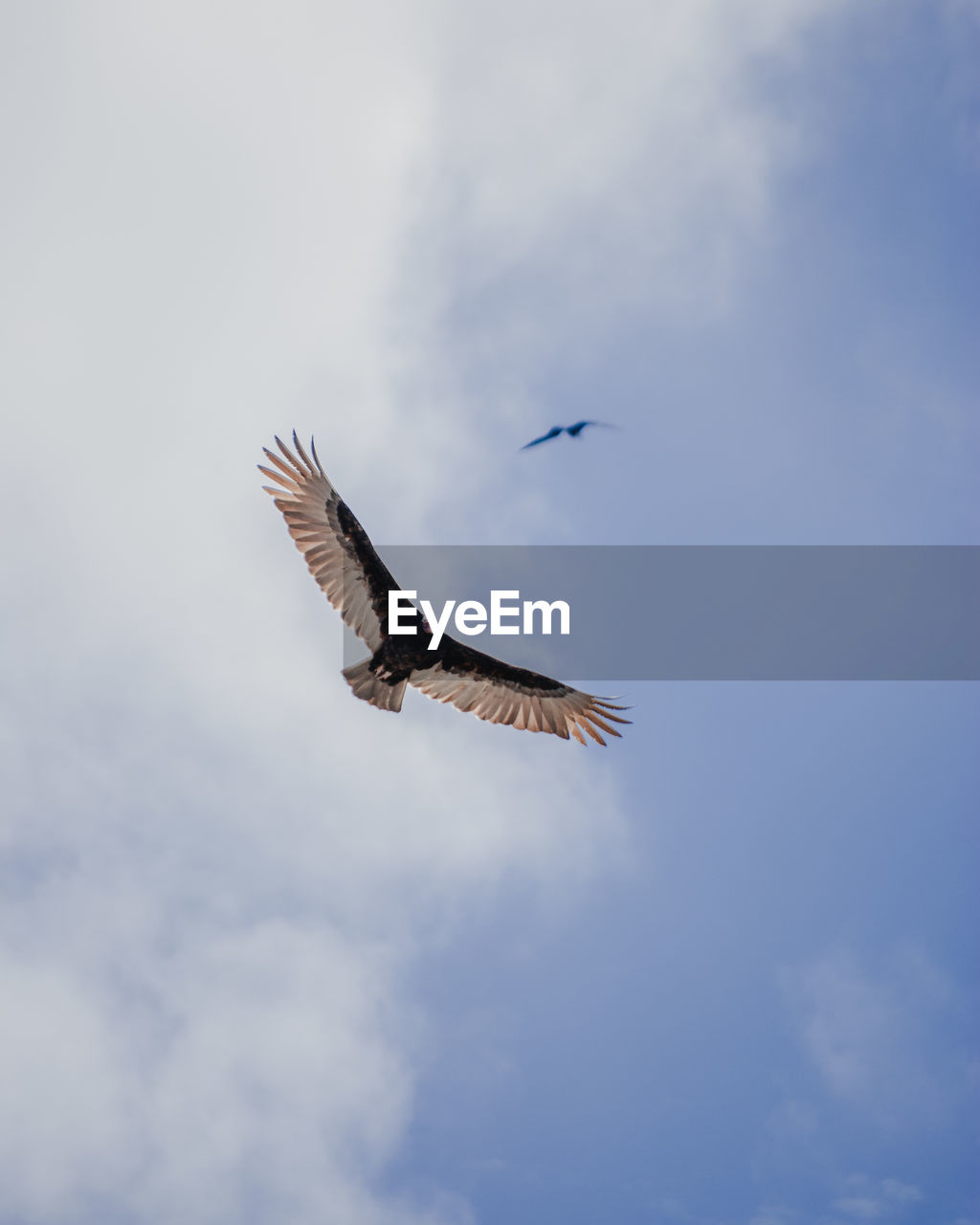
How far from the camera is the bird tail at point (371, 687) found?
19.2 m

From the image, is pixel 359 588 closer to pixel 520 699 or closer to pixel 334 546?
pixel 334 546

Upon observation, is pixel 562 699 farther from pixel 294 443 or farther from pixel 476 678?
pixel 294 443

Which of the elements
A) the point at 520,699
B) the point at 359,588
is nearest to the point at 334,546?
the point at 359,588

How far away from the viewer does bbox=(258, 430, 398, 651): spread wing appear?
19.5 metres

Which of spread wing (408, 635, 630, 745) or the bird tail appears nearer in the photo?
the bird tail

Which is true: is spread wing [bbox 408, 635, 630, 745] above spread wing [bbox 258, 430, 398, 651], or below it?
below

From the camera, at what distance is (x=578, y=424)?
59.3 feet

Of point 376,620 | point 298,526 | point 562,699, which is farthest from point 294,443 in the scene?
point 562,699

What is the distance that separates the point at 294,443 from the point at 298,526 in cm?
144

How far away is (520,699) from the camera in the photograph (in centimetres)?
2123

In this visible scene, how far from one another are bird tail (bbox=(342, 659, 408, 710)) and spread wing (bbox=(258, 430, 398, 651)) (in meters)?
0.51

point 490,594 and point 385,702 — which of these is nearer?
point 385,702

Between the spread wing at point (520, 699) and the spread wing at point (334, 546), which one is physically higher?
the spread wing at point (334, 546)

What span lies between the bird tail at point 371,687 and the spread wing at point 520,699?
4.01ft
